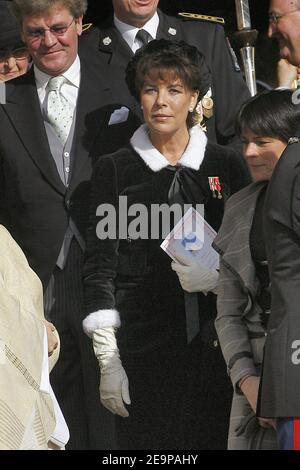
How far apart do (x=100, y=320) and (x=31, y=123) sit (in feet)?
2.41

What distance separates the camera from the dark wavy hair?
496 centimetres

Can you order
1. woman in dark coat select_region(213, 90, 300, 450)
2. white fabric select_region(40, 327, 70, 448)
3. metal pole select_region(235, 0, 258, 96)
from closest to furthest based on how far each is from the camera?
white fabric select_region(40, 327, 70, 448) → woman in dark coat select_region(213, 90, 300, 450) → metal pole select_region(235, 0, 258, 96)

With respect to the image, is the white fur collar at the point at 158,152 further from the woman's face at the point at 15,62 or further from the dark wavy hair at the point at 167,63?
the woman's face at the point at 15,62

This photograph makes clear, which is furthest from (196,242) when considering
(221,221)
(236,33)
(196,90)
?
(236,33)

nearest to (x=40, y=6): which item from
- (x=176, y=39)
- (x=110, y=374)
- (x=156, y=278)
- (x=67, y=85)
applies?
(x=67, y=85)

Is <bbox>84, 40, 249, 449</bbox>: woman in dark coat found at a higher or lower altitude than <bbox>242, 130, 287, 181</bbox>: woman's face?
lower

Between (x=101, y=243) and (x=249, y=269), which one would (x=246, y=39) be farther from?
(x=249, y=269)

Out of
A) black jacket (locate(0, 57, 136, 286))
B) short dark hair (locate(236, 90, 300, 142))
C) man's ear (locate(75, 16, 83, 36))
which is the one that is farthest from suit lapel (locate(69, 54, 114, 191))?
short dark hair (locate(236, 90, 300, 142))

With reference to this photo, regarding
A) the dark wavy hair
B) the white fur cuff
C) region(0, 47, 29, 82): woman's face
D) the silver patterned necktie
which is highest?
the dark wavy hair

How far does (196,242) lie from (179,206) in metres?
0.14

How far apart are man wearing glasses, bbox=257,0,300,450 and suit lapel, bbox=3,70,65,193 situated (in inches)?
48.6

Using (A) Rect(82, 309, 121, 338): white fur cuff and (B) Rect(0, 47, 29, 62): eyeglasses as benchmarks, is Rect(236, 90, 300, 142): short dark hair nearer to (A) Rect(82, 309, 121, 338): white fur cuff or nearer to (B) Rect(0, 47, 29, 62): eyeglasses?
(A) Rect(82, 309, 121, 338): white fur cuff

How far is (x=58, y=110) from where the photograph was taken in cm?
516

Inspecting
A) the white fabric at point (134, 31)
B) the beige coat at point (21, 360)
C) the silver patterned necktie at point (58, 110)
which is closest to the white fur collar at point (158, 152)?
the silver patterned necktie at point (58, 110)
